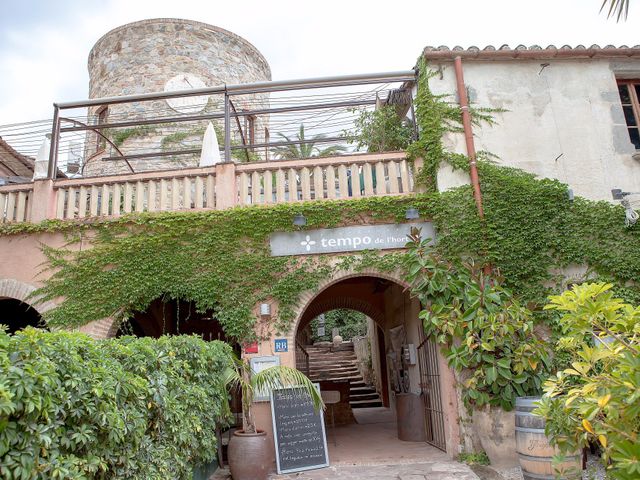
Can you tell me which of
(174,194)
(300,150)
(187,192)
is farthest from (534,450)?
(300,150)

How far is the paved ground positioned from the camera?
653 cm

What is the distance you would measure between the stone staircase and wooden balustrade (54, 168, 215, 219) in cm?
840

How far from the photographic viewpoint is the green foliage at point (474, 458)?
6.83 m

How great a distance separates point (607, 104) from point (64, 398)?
906 centimetres

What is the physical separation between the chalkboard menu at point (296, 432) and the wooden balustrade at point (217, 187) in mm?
3029

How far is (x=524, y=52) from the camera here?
27.8 feet

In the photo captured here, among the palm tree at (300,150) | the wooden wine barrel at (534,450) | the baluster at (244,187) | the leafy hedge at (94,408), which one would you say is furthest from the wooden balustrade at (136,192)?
the palm tree at (300,150)

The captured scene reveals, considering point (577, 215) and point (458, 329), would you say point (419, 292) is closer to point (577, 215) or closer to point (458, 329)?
point (458, 329)

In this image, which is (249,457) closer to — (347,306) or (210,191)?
(210,191)

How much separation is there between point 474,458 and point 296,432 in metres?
2.42

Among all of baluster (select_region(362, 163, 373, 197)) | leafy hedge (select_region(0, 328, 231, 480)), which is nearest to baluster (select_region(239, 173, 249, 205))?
baluster (select_region(362, 163, 373, 197))

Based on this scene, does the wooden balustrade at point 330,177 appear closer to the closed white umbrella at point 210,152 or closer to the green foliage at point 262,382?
the closed white umbrella at point 210,152

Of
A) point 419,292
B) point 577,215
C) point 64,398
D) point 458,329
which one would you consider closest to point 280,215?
point 419,292

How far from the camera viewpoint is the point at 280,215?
7953 mm
